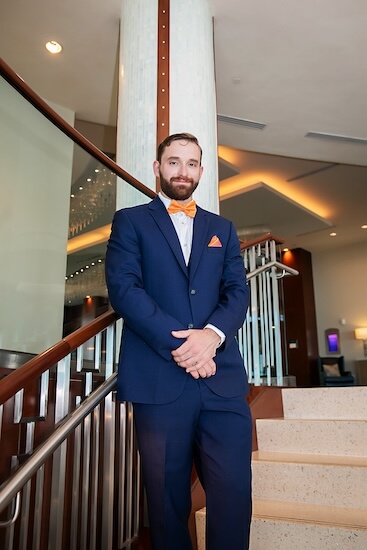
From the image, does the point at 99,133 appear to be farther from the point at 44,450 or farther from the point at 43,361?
the point at 44,450

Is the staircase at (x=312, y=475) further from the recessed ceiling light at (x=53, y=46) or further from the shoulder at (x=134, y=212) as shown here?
the recessed ceiling light at (x=53, y=46)

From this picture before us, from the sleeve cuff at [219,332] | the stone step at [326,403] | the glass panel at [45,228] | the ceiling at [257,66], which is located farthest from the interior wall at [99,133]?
the sleeve cuff at [219,332]

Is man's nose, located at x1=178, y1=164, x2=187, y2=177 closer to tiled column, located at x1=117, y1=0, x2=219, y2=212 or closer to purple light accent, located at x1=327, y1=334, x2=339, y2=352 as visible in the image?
tiled column, located at x1=117, y1=0, x2=219, y2=212

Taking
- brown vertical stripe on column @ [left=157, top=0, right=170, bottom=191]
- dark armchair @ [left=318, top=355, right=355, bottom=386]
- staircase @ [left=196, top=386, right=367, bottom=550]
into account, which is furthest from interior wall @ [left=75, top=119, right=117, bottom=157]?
dark armchair @ [left=318, top=355, right=355, bottom=386]

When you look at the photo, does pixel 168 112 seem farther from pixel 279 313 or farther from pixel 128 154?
pixel 279 313

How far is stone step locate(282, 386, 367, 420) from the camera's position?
302cm

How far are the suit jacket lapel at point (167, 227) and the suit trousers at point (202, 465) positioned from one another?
1.43ft

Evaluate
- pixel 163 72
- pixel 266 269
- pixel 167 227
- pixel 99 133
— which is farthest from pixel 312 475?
pixel 99 133

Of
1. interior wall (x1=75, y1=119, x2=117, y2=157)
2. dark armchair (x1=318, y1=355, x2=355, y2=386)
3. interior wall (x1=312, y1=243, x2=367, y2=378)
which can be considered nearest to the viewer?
interior wall (x1=75, y1=119, x2=117, y2=157)

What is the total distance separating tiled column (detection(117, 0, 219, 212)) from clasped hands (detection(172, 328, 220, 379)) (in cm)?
212

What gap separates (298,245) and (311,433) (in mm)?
10614

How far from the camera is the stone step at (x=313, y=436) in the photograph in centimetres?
269

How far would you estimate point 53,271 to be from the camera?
304 centimetres

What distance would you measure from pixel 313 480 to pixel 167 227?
1492mm
